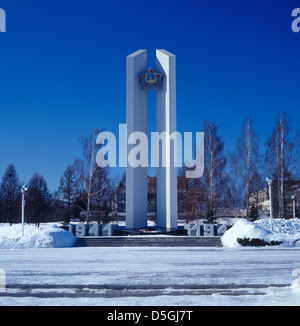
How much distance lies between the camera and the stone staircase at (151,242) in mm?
16797

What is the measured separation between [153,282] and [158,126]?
57.3 ft

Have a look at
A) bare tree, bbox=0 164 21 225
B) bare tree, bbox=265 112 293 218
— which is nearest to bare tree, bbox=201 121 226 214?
bare tree, bbox=265 112 293 218

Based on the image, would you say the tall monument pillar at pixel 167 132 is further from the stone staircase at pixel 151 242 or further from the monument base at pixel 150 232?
the stone staircase at pixel 151 242

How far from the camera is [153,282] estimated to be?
23.7ft

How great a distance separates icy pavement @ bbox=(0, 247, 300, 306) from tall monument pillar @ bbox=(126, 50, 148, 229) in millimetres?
11430

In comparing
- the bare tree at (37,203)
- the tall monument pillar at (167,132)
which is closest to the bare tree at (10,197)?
→ the bare tree at (37,203)

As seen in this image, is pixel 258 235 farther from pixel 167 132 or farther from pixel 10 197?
pixel 10 197

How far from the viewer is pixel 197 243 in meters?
16.9

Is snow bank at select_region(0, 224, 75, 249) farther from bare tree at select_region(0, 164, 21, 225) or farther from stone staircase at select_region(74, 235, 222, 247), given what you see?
bare tree at select_region(0, 164, 21, 225)

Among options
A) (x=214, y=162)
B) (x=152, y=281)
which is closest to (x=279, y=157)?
(x=214, y=162)

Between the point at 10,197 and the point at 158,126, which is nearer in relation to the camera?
the point at 158,126

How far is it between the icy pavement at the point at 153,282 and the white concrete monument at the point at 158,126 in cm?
1140

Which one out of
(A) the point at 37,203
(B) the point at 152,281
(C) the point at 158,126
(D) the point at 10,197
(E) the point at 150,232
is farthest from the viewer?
(A) the point at 37,203
